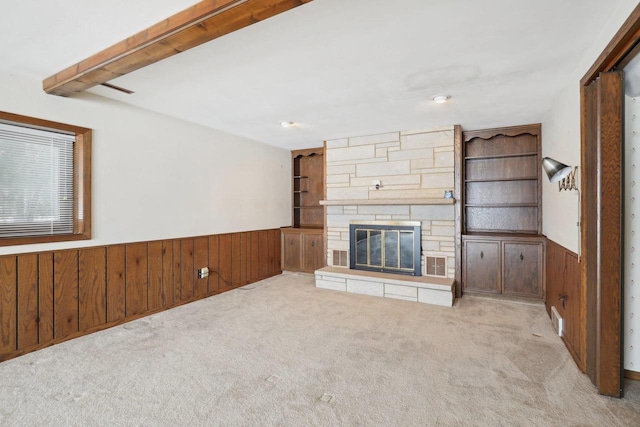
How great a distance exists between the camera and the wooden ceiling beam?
5.13 feet

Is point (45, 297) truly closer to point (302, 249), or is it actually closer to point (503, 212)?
point (302, 249)

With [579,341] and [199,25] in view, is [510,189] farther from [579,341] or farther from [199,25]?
[199,25]

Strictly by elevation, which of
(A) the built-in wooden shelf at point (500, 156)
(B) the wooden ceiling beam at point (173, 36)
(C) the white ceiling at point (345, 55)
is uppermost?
(C) the white ceiling at point (345, 55)

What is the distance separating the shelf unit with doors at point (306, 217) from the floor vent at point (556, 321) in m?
3.14

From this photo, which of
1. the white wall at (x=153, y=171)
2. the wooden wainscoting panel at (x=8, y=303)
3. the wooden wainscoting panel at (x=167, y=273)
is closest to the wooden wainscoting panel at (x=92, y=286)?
the white wall at (x=153, y=171)

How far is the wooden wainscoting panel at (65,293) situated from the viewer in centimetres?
282

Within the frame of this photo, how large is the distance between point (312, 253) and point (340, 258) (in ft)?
1.94

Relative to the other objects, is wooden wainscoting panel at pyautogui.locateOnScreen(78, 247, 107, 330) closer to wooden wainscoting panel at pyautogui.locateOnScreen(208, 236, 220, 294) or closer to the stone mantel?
wooden wainscoting panel at pyautogui.locateOnScreen(208, 236, 220, 294)

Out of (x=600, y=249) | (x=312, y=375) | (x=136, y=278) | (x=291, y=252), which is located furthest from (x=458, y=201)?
(x=136, y=278)

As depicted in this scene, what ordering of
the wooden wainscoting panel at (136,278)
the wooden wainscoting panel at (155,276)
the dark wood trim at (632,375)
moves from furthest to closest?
1. the wooden wainscoting panel at (155,276)
2. the wooden wainscoting panel at (136,278)
3. the dark wood trim at (632,375)

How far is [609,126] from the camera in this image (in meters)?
2.00

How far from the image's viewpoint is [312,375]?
90.1 inches

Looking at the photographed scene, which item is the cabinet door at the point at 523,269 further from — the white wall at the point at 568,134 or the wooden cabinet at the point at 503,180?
the wooden cabinet at the point at 503,180

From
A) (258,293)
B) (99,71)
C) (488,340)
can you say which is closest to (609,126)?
(488,340)
